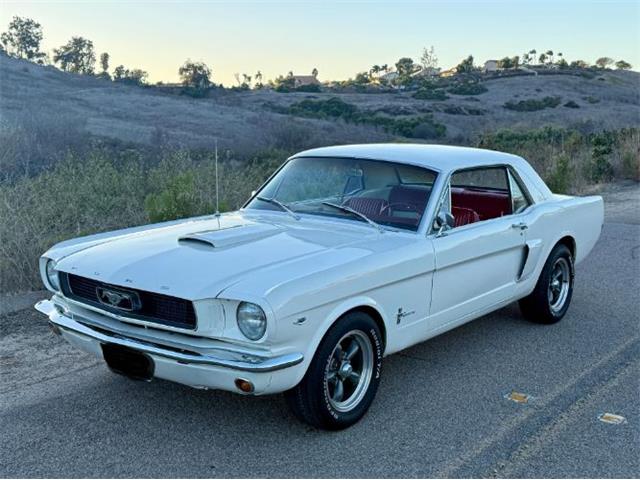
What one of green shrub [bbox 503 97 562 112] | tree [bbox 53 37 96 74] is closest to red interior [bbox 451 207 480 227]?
green shrub [bbox 503 97 562 112]

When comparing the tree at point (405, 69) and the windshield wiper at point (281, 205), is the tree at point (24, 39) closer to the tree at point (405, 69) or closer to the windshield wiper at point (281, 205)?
the tree at point (405, 69)

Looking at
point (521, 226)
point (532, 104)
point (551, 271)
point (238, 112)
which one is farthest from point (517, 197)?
point (532, 104)

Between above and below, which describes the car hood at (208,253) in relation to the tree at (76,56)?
below

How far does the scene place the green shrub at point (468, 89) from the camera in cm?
6272

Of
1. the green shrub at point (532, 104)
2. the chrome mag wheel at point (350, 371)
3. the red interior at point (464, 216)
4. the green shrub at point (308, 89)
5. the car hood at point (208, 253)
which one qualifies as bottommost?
the chrome mag wheel at point (350, 371)

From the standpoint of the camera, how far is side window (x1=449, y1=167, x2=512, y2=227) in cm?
529

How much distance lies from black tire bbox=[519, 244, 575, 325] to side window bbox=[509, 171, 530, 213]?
0.51 metres

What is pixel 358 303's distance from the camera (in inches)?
145

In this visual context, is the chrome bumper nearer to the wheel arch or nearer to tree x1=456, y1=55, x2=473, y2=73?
the wheel arch

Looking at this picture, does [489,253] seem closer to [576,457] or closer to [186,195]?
[576,457]

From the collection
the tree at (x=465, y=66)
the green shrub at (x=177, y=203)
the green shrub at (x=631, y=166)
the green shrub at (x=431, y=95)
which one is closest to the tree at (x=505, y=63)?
the tree at (x=465, y=66)

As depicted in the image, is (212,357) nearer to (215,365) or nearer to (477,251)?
(215,365)

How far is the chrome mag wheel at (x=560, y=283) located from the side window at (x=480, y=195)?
0.75 m

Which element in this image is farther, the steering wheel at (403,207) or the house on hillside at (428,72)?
the house on hillside at (428,72)
